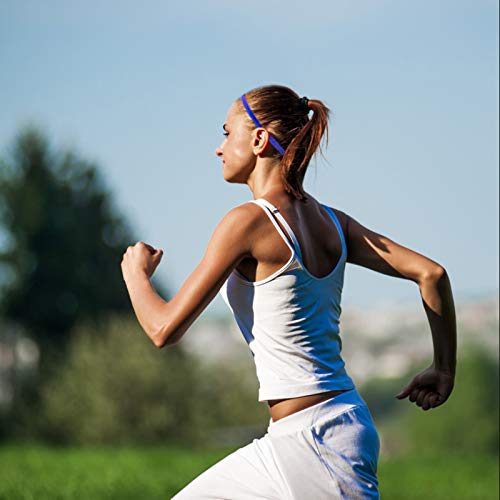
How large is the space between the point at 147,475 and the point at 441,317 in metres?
8.82

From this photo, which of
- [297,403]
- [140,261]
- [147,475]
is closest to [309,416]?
[297,403]

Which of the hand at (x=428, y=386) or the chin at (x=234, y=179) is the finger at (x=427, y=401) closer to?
the hand at (x=428, y=386)

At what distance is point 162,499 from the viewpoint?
9.94m

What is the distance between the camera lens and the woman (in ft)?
10.3

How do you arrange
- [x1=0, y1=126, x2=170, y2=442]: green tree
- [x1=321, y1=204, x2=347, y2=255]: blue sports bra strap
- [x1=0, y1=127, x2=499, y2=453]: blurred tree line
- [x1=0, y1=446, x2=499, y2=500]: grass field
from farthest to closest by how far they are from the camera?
[x1=0, y1=126, x2=170, y2=442]: green tree < [x1=0, y1=127, x2=499, y2=453]: blurred tree line < [x1=0, y1=446, x2=499, y2=500]: grass field < [x1=321, y1=204, x2=347, y2=255]: blue sports bra strap

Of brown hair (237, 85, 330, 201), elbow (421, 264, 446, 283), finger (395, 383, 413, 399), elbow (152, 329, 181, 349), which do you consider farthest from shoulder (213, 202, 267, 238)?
finger (395, 383, 413, 399)

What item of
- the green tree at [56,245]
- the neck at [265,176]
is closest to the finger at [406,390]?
the neck at [265,176]

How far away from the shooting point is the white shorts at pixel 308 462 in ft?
10.3

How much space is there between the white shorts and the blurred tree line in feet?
77.6

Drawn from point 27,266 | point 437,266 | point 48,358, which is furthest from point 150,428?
point 437,266

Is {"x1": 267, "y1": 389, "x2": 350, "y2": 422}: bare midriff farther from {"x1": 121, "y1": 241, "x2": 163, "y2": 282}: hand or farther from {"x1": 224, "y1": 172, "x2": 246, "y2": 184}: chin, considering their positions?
{"x1": 224, "y1": 172, "x2": 246, "y2": 184}: chin

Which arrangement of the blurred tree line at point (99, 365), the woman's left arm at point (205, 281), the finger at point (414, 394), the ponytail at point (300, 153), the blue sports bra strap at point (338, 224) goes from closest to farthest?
1. the woman's left arm at point (205, 281)
2. the ponytail at point (300, 153)
3. the blue sports bra strap at point (338, 224)
4. the finger at point (414, 394)
5. the blurred tree line at point (99, 365)

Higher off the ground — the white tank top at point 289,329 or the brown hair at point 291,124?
the brown hair at point 291,124

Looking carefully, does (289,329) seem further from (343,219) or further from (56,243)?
(56,243)
